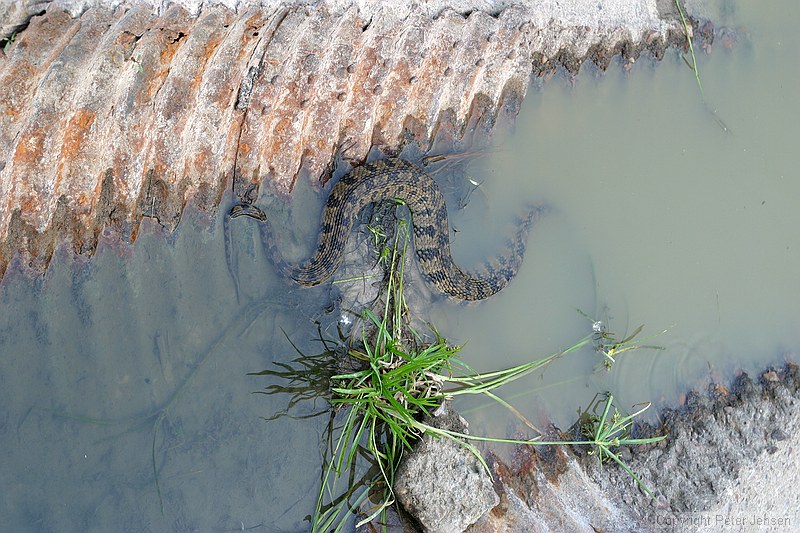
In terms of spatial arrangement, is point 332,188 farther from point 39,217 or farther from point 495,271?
point 39,217

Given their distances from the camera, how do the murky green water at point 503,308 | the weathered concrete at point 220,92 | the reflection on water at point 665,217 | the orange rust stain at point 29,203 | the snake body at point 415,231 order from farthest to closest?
the reflection on water at point 665,217, the snake body at point 415,231, the murky green water at point 503,308, the orange rust stain at point 29,203, the weathered concrete at point 220,92

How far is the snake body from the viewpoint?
3.61m

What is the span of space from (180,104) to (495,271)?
7.36 ft

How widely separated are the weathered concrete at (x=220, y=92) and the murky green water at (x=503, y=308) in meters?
0.29

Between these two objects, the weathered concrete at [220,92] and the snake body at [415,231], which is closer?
the weathered concrete at [220,92]

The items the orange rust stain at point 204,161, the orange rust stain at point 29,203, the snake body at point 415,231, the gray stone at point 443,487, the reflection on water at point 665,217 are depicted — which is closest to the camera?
the orange rust stain at point 29,203

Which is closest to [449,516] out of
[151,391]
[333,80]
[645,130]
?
[151,391]

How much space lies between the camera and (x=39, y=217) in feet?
9.80

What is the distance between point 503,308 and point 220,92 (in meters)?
2.27

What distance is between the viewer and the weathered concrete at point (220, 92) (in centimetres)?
269

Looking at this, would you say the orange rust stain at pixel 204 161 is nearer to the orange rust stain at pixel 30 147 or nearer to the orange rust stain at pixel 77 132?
the orange rust stain at pixel 77 132

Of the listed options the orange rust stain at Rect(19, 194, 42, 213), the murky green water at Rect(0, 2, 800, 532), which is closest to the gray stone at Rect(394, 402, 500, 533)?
the murky green water at Rect(0, 2, 800, 532)

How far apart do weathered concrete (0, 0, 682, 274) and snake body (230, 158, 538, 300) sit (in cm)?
17

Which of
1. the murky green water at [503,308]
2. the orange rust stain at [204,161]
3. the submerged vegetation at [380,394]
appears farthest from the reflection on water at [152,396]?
the orange rust stain at [204,161]
